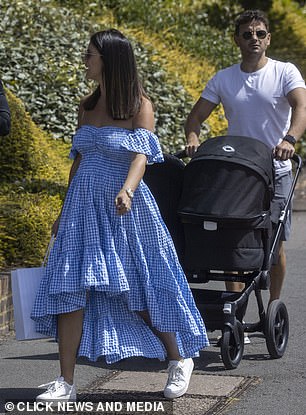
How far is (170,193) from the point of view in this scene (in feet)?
20.5

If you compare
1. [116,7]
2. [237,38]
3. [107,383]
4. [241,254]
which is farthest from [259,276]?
[116,7]

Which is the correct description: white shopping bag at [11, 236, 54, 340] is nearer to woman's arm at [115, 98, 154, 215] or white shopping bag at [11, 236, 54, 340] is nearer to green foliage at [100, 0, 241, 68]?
woman's arm at [115, 98, 154, 215]

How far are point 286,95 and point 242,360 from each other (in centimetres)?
158

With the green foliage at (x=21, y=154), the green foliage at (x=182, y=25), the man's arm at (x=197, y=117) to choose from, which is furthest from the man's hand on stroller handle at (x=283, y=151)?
the green foliage at (x=182, y=25)

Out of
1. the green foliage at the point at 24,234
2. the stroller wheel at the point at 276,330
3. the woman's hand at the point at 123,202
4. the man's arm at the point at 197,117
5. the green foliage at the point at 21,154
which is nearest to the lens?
the woman's hand at the point at 123,202

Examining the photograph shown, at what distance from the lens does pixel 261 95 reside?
6.50 m

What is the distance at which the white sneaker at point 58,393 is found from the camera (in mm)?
5172

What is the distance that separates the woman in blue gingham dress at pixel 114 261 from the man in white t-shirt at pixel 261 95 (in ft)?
3.85

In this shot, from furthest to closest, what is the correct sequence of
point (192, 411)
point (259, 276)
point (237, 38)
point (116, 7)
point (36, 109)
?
point (116, 7), point (36, 109), point (237, 38), point (259, 276), point (192, 411)

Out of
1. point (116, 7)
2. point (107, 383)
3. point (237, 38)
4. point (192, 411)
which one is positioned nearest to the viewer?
point (192, 411)

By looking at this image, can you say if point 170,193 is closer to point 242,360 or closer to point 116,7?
point 242,360

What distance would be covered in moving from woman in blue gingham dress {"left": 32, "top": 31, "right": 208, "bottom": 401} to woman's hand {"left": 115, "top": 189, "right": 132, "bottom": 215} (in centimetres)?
3

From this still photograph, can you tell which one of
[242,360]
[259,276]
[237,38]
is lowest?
[242,360]

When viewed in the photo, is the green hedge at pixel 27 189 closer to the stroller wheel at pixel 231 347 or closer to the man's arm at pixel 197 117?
the man's arm at pixel 197 117
